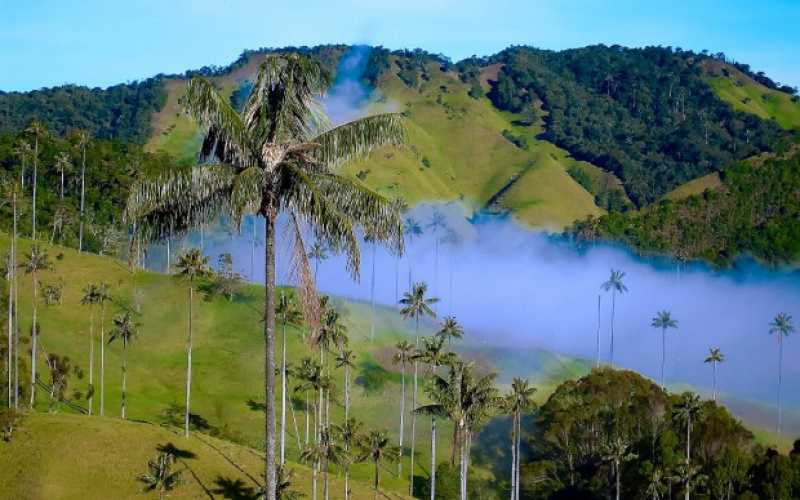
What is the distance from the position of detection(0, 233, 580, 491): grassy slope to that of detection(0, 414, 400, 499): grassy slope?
2793 cm

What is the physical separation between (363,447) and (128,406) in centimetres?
3840

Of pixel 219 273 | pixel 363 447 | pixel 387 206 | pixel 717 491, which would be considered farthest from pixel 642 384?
pixel 387 206

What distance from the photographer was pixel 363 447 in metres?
128

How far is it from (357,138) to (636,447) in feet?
429

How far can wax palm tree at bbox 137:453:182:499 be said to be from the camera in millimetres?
99125

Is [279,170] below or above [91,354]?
above

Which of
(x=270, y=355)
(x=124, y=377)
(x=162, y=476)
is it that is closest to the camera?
(x=270, y=355)

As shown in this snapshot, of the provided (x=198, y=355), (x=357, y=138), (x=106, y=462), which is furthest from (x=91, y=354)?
(x=357, y=138)

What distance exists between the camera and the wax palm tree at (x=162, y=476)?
99.1 m

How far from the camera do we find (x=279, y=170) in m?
27.5

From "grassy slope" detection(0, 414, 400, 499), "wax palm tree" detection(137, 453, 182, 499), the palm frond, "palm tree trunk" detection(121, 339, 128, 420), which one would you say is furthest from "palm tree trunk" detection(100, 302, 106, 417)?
the palm frond

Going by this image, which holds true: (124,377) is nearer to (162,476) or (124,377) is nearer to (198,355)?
(198,355)

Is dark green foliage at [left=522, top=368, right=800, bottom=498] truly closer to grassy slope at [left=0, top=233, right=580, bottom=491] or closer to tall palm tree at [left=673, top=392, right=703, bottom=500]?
tall palm tree at [left=673, top=392, right=703, bottom=500]

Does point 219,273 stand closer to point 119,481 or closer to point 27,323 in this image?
point 27,323
